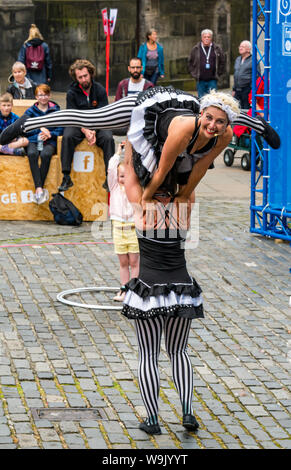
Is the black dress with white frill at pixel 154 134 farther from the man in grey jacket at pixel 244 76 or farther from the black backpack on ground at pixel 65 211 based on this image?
the man in grey jacket at pixel 244 76

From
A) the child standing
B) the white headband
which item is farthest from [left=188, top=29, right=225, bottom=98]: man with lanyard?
the white headband

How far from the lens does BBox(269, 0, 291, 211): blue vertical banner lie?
450 inches

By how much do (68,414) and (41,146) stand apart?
688cm

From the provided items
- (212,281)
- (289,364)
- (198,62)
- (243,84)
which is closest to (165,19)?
(198,62)

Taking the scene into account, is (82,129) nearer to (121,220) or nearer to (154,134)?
(121,220)

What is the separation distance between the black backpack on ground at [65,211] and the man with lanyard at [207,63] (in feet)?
32.1

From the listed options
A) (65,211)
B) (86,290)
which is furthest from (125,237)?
(65,211)

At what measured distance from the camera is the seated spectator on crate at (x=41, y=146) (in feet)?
41.8

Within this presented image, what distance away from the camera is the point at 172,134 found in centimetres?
568

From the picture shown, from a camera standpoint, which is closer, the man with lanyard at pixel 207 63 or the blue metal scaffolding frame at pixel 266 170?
the blue metal scaffolding frame at pixel 266 170

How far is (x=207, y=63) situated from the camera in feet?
71.3

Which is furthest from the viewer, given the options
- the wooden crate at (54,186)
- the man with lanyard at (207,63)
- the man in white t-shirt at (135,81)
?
the man with lanyard at (207,63)

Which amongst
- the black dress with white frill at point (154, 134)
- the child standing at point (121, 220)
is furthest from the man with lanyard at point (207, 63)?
the black dress with white frill at point (154, 134)
